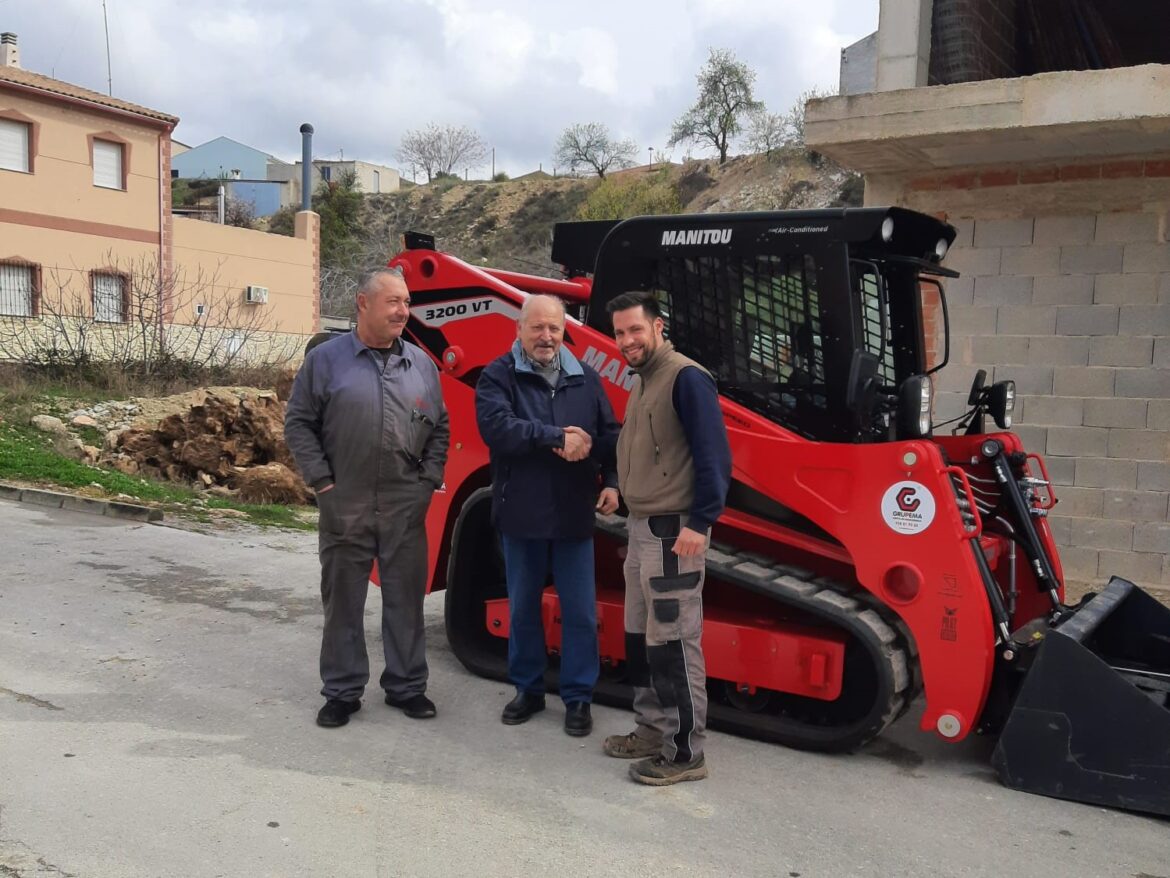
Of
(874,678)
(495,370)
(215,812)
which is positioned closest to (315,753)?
(215,812)

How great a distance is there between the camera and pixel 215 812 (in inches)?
143

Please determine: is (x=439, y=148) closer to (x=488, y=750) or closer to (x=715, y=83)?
(x=715, y=83)

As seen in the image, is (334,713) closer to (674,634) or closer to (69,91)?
(674,634)

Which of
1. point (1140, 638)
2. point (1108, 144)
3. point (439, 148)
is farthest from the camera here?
point (439, 148)

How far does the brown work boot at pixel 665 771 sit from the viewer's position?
4.11 meters

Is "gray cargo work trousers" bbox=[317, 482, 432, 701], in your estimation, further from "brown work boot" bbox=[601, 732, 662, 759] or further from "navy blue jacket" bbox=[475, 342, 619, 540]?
"brown work boot" bbox=[601, 732, 662, 759]

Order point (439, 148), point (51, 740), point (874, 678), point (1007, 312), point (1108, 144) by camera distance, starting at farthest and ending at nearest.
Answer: point (439, 148) < point (1007, 312) < point (1108, 144) < point (874, 678) < point (51, 740)

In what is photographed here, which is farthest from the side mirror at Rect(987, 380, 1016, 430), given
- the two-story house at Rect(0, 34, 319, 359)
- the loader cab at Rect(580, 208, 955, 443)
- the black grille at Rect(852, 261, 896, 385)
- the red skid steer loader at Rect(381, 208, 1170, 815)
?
the two-story house at Rect(0, 34, 319, 359)

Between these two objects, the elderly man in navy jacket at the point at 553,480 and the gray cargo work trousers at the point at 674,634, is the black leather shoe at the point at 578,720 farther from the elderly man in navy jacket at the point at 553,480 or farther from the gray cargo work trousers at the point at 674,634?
the gray cargo work trousers at the point at 674,634

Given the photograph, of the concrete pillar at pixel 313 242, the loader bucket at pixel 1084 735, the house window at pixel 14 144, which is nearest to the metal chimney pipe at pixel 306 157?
the concrete pillar at pixel 313 242

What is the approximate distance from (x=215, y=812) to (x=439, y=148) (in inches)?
2819

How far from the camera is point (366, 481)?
15.3 ft

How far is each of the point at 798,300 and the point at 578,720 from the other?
202 cm

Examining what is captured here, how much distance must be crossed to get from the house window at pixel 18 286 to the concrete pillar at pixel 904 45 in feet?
67.4
